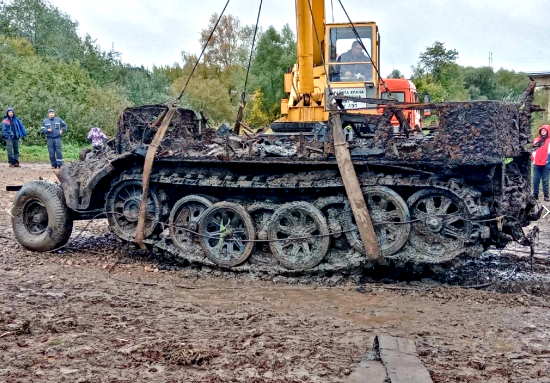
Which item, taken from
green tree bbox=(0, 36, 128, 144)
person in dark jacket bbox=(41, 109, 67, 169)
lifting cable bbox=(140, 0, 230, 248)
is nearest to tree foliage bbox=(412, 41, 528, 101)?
green tree bbox=(0, 36, 128, 144)

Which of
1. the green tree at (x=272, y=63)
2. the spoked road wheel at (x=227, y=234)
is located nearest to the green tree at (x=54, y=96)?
the green tree at (x=272, y=63)

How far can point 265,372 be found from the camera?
4387 millimetres

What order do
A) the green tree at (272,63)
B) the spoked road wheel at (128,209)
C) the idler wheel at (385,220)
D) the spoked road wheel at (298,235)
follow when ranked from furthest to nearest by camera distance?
the green tree at (272,63)
the spoked road wheel at (128,209)
the spoked road wheel at (298,235)
the idler wheel at (385,220)

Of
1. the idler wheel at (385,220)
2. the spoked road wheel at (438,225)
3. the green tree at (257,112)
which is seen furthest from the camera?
the green tree at (257,112)

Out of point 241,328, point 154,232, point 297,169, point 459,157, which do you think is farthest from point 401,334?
point 154,232

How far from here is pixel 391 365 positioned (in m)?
4.47

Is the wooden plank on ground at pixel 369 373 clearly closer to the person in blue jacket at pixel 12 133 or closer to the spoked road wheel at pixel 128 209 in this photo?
the spoked road wheel at pixel 128 209

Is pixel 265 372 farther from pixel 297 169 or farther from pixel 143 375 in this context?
pixel 297 169

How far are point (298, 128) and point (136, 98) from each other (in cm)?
3212

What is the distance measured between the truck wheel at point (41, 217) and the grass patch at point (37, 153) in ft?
47.7

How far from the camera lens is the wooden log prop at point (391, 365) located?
13.9 feet

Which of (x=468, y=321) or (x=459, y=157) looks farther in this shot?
(x=459, y=157)

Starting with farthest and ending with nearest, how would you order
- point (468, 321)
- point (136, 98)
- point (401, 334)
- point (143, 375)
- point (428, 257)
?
point (136, 98) → point (428, 257) → point (468, 321) → point (401, 334) → point (143, 375)


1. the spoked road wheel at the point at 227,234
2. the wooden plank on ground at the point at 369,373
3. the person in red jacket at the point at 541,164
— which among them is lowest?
the wooden plank on ground at the point at 369,373
